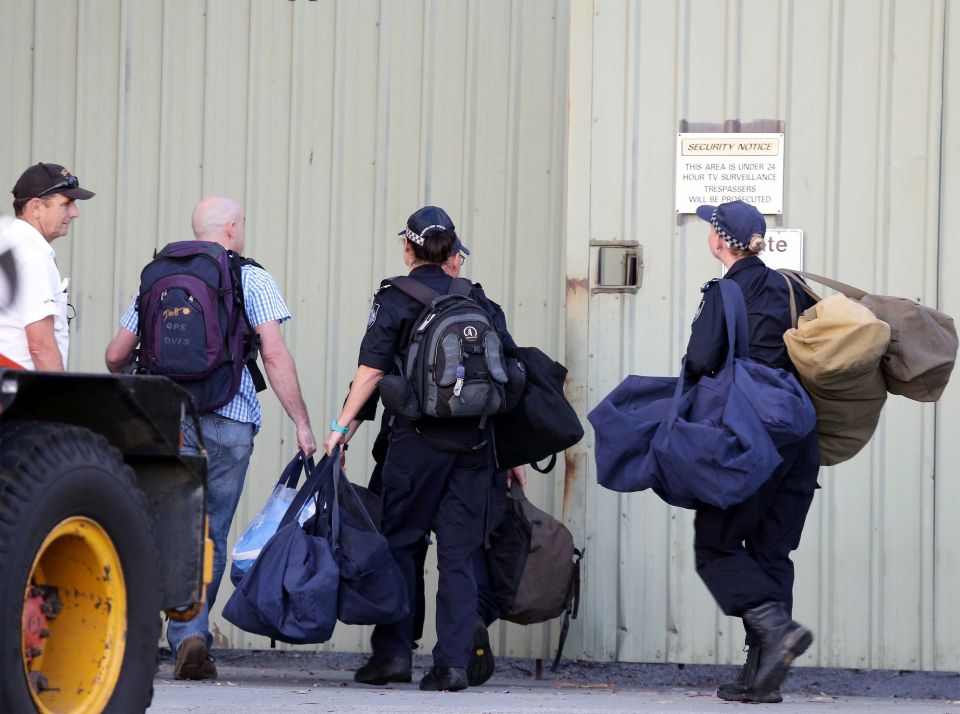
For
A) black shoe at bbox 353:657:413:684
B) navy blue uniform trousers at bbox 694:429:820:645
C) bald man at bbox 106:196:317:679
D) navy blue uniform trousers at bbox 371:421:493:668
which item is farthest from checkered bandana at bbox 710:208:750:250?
black shoe at bbox 353:657:413:684

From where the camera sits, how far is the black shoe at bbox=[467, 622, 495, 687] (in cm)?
668

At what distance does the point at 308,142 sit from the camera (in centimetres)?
768

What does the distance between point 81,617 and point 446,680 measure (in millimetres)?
2632

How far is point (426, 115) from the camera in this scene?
7.61m

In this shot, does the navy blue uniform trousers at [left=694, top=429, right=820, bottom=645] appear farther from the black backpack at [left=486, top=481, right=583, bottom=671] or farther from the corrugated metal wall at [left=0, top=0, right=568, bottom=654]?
the corrugated metal wall at [left=0, top=0, right=568, bottom=654]

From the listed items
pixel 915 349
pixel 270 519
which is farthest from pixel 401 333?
pixel 915 349

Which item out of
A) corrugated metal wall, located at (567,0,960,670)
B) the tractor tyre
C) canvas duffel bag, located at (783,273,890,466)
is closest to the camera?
the tractor tyre

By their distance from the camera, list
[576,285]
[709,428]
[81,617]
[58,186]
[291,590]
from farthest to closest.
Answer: [576,285], [291,590], [58,186], [709,428], [81,617]

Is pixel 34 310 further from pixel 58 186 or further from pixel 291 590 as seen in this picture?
pixel 291 590

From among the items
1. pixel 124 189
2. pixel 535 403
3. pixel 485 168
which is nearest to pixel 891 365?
pixel 535 403

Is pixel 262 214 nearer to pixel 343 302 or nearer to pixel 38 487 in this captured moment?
pixel 343 302

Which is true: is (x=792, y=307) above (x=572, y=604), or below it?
above

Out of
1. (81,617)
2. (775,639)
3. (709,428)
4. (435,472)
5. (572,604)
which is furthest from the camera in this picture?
(572,604)

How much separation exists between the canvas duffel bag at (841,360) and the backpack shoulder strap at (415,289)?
144cm
